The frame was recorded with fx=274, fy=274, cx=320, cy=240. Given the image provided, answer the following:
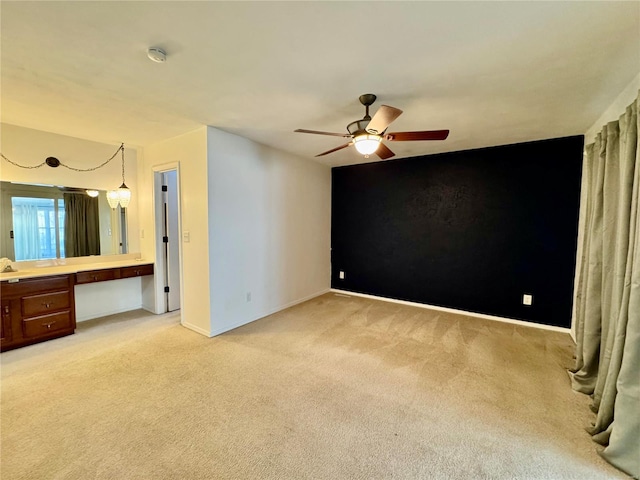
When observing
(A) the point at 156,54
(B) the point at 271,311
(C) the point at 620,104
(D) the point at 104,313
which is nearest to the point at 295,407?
(B) the point at 271,311

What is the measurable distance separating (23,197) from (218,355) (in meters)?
3.08

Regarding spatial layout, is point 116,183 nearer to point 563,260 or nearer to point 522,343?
point 522,343

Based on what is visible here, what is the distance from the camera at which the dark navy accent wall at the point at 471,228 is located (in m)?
3.59

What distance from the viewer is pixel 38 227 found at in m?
3.41

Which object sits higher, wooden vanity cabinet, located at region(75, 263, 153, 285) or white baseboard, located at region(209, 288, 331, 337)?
wooden vanity cabinet, located at region(75, 263, 153, 285)

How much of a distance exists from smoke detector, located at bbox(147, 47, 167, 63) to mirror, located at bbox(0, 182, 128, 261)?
2961 millimetres

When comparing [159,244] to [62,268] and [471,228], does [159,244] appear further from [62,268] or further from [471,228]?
[471,228]

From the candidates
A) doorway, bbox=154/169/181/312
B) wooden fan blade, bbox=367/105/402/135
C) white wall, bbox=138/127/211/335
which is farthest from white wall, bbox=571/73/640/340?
doorway, bbox=154/169/181/312

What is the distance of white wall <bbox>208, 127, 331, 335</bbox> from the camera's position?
3.37 meters

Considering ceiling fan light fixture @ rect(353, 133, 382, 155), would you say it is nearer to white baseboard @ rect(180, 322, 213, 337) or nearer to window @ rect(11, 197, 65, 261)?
white baseboard @ rect(180, 322, 213, 337)

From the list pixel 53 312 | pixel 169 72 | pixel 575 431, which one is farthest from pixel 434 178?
pixel 53 312

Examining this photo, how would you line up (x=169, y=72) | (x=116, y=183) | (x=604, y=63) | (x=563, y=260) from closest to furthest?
(x=604, y=63) → (x=169, y=72) → (x=563, y=260) → (x=116, y=183)

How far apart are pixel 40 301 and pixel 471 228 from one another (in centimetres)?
561

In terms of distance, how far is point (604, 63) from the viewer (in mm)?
1845
